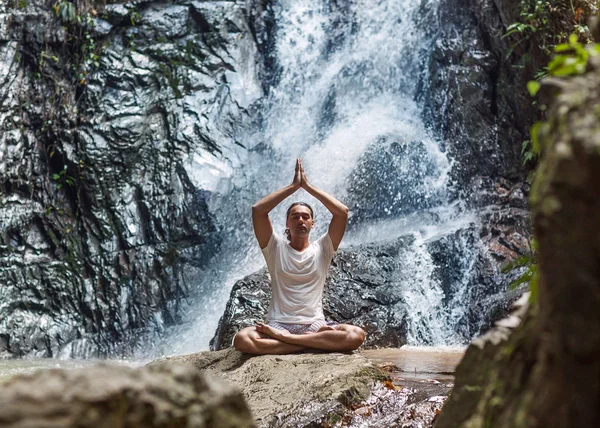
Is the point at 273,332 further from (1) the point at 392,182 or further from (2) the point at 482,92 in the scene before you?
(2) the point at 482,92

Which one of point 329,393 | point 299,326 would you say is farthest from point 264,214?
point 329,393

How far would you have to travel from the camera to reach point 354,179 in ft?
36.3

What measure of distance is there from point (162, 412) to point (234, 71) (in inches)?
450

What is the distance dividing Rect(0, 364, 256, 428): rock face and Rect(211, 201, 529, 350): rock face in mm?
6212

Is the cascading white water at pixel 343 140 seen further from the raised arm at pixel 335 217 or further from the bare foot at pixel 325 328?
the bare foot at pixel 325 328

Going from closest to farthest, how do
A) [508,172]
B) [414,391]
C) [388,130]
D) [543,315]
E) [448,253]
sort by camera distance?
[543,315] → [414,391] → [448,253] → [508,172] → [388,130]

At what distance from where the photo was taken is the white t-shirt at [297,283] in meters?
5.64

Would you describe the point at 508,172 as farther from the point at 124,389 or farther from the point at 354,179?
the point at 124,389

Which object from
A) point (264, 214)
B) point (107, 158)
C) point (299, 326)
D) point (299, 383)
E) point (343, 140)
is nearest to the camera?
point (299, 383)

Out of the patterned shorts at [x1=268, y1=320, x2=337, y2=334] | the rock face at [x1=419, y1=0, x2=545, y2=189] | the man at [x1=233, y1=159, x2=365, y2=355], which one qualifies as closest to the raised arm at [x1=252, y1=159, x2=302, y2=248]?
the man at [x1=233, y1=159, x2=365, y2=355]

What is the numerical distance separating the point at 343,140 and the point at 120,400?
34.7 ft

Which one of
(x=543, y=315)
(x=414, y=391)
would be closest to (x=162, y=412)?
(x=543, y=315)

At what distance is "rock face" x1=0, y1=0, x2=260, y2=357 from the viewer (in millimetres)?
10602

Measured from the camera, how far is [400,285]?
8.60m
